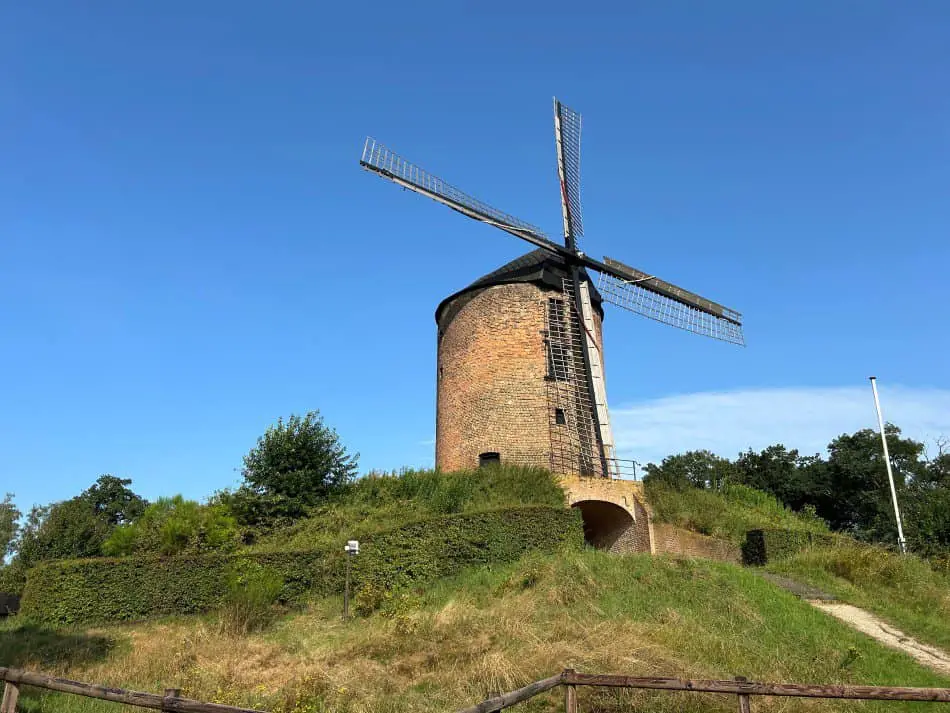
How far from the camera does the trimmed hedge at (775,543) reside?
57.5 feet

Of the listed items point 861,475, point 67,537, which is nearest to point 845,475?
point 861,475

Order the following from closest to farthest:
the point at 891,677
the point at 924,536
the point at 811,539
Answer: the point at 891,677, the point at 811,539, the point at 924,536

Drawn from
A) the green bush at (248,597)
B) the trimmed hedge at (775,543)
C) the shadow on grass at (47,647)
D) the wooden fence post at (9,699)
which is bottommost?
the shadow on grass at (47,647)

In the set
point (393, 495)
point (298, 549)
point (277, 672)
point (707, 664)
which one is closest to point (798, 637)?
point (707, 664)

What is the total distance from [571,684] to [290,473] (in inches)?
558

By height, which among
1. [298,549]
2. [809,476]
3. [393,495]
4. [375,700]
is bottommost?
[375,700]

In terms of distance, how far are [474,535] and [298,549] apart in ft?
Answer: 12.5

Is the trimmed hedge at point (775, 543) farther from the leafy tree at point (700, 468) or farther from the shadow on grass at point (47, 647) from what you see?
the leafy tree at point (700, 468)

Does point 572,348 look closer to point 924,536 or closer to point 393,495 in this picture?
point 393,495

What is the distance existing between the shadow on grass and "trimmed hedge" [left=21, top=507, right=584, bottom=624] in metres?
0.92

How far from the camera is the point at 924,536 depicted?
20.5 metres

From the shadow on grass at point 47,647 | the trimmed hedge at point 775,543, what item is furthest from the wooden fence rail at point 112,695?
the trimmed hedge at point 775,543

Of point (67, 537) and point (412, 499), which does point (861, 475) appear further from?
point (67, 537)

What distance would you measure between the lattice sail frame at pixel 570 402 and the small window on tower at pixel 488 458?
5.17 ft
